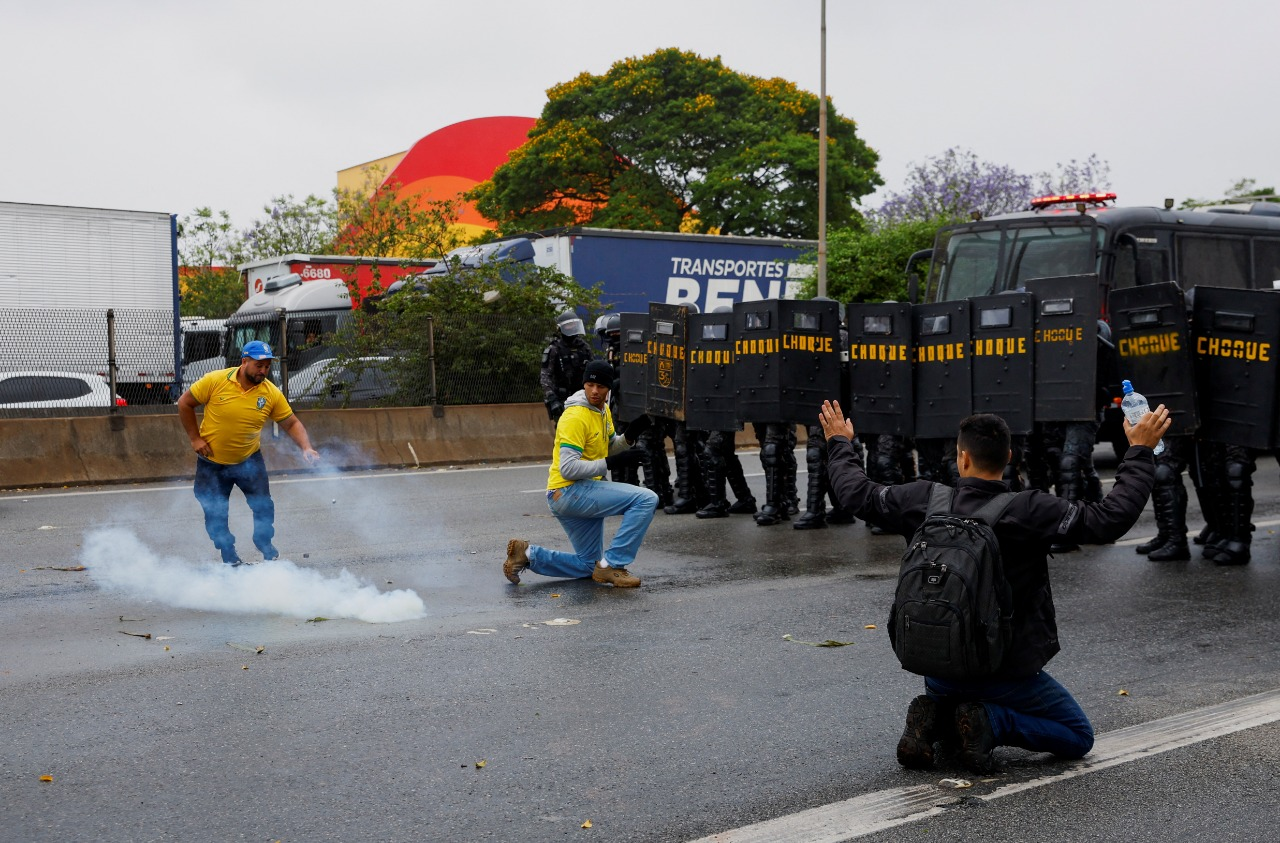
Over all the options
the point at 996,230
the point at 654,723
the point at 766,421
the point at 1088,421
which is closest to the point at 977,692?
the point at 654,723

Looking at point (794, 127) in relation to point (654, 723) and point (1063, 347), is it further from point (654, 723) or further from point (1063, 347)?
point (654, 723)

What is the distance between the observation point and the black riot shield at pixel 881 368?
35.5ft

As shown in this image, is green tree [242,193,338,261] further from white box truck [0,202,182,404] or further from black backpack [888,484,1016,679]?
black backpack [888,484,1016,679]

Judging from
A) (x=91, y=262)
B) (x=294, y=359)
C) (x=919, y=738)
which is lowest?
(x=919, y=738)

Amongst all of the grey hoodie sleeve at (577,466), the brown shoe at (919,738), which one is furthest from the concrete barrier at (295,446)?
the brown shoe at (919,738)

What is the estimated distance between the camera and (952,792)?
4625mm

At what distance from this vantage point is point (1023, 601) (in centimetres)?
476

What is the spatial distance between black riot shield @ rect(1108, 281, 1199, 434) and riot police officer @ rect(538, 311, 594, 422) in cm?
532

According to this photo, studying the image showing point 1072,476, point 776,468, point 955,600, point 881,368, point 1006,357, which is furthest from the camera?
point 776,468

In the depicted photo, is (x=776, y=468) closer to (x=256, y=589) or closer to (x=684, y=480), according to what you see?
(x=684, y=480)

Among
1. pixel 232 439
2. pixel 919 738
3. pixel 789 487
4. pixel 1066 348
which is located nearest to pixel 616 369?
pixel 789 487

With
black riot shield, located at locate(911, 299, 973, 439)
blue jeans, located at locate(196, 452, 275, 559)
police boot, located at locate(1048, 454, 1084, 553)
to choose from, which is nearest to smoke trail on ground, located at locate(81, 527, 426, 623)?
blue jeans, located at locate(196, 452, 275, 559)

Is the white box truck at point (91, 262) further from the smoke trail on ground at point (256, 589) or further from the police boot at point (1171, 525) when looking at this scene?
the police boot at point (1171, 525)

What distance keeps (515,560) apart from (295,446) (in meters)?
8.89
